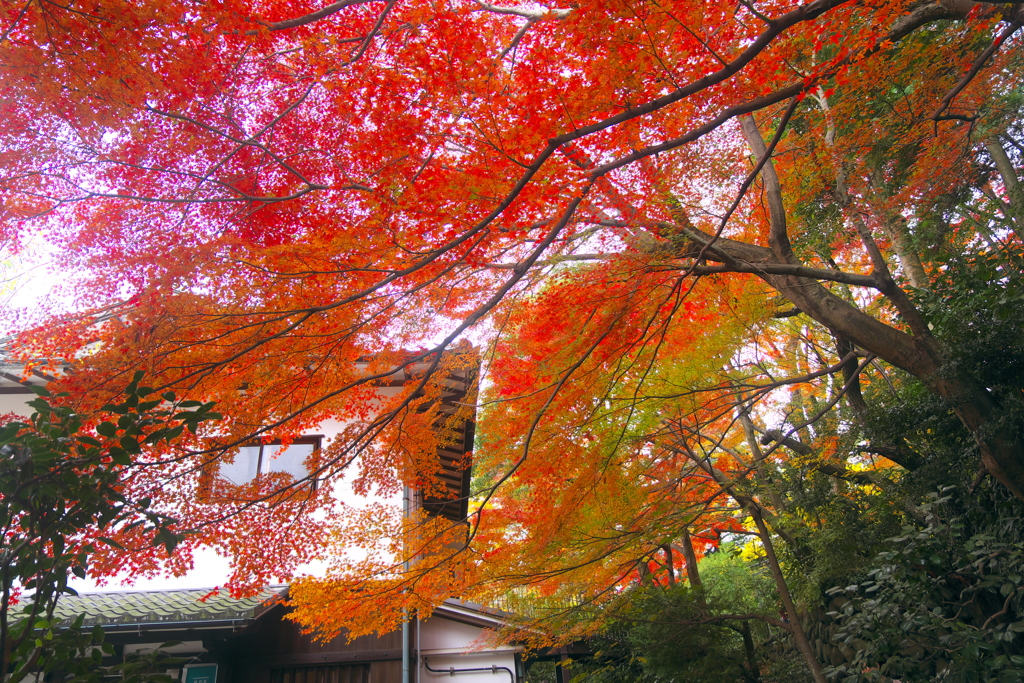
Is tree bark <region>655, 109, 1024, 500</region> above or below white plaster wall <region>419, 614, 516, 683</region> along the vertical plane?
above

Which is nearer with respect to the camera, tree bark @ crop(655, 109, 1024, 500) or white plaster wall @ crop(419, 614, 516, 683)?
tree bark @ crop(655, 109, 1024, 500)

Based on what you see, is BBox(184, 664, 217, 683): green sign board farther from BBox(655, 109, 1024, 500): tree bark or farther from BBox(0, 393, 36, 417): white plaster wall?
BBox(655, 109, 1024, 500): tree bark

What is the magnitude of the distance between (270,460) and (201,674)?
306 cm

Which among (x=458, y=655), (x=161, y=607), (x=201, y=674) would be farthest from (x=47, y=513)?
(x=458, y=655)

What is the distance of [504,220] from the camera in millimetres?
5375

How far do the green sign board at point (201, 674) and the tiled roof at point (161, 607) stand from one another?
0.71m

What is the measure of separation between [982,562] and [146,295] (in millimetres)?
8009

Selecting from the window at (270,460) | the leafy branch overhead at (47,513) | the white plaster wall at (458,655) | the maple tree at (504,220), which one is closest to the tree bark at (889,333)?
the maple tree at (504,220)

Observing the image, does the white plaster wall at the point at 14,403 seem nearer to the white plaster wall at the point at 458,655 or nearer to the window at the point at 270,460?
the window at the point at 270,460

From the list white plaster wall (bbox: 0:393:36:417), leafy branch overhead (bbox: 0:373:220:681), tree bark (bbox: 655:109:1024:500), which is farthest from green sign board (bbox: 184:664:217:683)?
tree bark (bbox: 655:109:1024:500)

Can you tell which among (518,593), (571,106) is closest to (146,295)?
(571,106)

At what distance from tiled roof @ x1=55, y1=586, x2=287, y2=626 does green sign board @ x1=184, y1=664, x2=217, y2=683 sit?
2.34 feet

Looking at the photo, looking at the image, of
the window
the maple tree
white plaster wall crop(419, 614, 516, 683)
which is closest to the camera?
the maple tree

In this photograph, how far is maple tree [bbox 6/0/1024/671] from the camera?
484 centimetres
